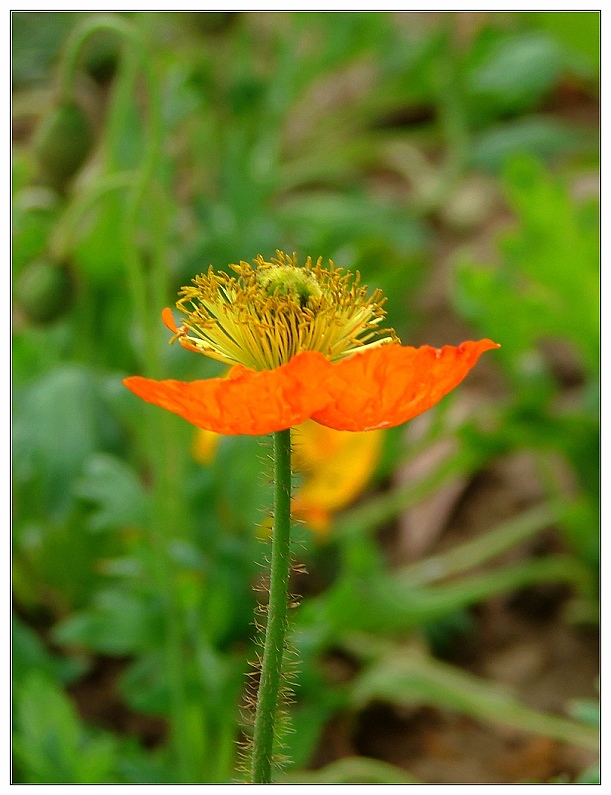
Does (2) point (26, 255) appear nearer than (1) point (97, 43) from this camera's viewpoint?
Yes

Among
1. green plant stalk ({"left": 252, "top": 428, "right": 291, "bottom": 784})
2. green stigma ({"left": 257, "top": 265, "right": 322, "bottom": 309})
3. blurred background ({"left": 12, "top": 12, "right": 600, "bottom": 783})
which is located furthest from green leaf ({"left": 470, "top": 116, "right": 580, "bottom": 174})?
green plant stalk ({"left": 252, "top": 428, "right": 291, "bottom": 784})

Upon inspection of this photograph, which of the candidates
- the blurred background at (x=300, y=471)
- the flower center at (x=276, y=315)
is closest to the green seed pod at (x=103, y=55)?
the blurred background at (x=300, y=471)

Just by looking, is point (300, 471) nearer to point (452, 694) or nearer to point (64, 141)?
point (452, 694)

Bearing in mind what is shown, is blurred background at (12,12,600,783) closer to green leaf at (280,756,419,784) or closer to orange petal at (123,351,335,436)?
green leaf at (280,756,419,784)

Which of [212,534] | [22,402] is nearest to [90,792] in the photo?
[212,534]

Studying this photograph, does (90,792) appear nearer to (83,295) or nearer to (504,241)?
(83,295)

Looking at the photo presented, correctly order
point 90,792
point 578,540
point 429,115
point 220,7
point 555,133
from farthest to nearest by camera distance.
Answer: point 429,115
point 555,133
point 578,540
point 220,7
point 90,792

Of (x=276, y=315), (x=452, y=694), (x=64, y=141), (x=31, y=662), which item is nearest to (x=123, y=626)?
(x=31, y=662)
